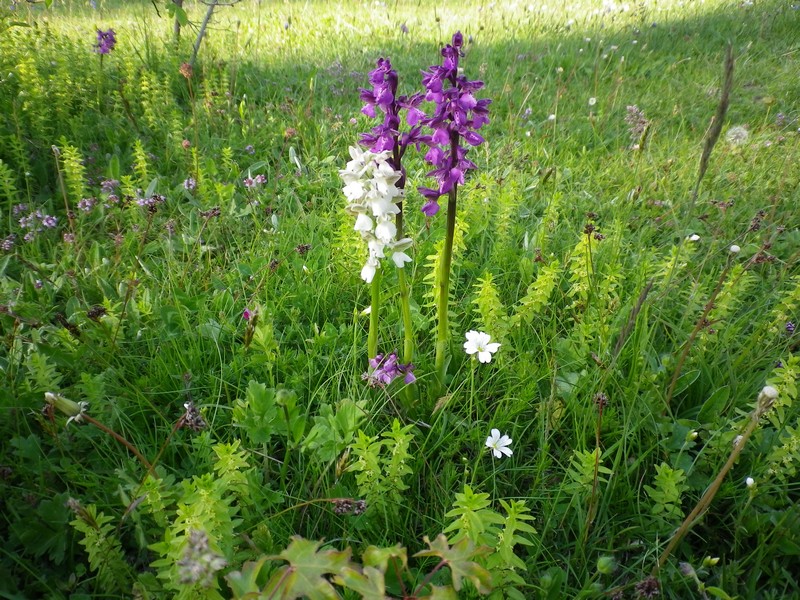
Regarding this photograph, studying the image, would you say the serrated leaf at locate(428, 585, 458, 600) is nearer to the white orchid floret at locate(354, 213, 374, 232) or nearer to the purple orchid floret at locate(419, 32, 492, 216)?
the white orchid floret at locate(354, 213, 374, 232)

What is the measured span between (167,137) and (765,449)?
12.3ft

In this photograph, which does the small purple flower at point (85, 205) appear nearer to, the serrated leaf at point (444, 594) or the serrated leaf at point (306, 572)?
the serrated leaf at point (306, 572)

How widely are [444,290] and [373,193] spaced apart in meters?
0.48

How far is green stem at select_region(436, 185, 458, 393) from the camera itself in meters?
1.72

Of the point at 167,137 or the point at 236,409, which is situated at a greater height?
the point at 167,137

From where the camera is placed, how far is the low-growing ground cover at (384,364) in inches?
55.8

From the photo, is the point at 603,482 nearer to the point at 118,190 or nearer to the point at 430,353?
the point at 430,353

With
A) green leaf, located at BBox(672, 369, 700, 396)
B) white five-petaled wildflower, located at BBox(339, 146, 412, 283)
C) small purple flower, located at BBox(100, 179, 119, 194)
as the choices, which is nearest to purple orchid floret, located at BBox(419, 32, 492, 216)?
white five-petaled wildflower, located at BBox(339, 146, 412, 283)

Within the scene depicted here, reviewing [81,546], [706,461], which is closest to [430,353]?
[706,461]

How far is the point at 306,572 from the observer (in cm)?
89

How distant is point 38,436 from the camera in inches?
70.4

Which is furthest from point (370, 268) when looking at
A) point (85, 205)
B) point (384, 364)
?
point (85, 205)

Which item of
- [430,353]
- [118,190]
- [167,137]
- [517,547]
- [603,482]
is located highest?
[167,137]

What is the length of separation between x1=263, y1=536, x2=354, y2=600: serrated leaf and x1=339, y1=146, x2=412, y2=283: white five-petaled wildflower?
90 centimetres
